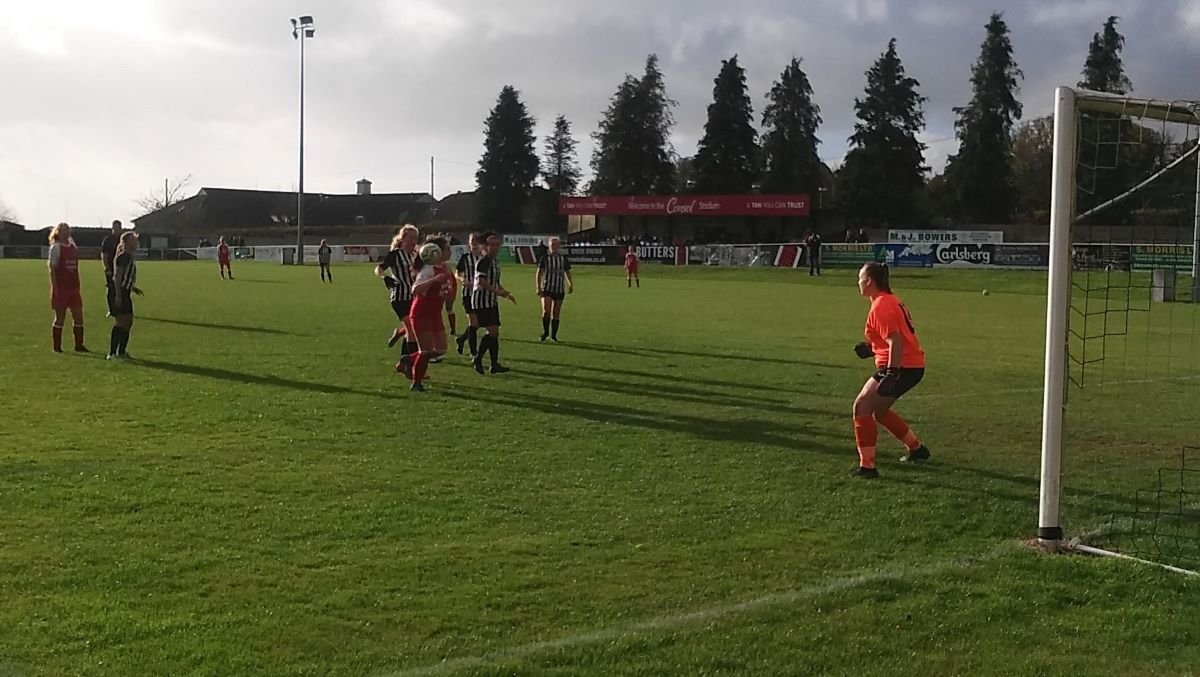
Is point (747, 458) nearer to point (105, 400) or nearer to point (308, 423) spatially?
point (308, 423)

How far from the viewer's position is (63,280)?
14.8 meters

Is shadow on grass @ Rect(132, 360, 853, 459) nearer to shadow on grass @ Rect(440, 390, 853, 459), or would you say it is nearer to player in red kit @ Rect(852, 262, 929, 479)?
shadow on grass @ Rect(440, 390, 853, 459)

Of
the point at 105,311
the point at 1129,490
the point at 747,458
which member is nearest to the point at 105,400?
the point at 747,458

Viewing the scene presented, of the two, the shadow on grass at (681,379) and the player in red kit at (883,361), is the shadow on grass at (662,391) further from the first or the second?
the player in red kit at (883,361)

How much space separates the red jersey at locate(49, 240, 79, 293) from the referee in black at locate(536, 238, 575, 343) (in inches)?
267

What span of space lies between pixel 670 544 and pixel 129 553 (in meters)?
2.93

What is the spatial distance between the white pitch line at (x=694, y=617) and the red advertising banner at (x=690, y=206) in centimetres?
6106

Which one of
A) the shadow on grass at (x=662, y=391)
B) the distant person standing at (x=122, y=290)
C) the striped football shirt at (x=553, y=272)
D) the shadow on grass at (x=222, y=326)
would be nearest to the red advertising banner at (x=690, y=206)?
the shadow on grass at (x=222, y=326)

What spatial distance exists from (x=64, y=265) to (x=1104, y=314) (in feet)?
42.9

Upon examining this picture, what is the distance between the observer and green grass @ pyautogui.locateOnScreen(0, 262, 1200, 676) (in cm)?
451

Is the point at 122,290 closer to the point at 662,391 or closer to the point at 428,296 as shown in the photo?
the point at 428,296

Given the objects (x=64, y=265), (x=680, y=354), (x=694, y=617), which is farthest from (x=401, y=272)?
(x=694, y=617)

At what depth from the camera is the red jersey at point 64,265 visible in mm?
14656

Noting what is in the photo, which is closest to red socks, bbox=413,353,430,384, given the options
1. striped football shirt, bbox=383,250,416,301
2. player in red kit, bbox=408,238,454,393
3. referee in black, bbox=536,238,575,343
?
player in red kit, bbox=408,238,454,393
